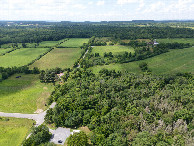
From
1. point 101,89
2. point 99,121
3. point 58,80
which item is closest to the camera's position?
point 99,121

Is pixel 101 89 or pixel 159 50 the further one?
pixel 159 50

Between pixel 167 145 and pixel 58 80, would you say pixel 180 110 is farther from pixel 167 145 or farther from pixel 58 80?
pixel 58 80

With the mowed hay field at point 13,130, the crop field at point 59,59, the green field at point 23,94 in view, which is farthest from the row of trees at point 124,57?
the mowed hay field at point 13,130

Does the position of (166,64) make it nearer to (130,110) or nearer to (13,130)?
(130,110)

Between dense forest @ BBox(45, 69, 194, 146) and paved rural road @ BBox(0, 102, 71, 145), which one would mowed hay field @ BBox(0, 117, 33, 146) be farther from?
dense forest @ BBox(45, 69, 194, 146)

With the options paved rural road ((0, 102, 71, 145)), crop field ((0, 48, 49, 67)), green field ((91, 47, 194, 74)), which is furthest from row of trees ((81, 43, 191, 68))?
paved rural road ((0, 102, 71, 145))

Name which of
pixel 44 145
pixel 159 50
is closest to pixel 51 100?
pixel 44 145

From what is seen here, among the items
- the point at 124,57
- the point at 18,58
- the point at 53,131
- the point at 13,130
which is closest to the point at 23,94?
the point at 13,130
